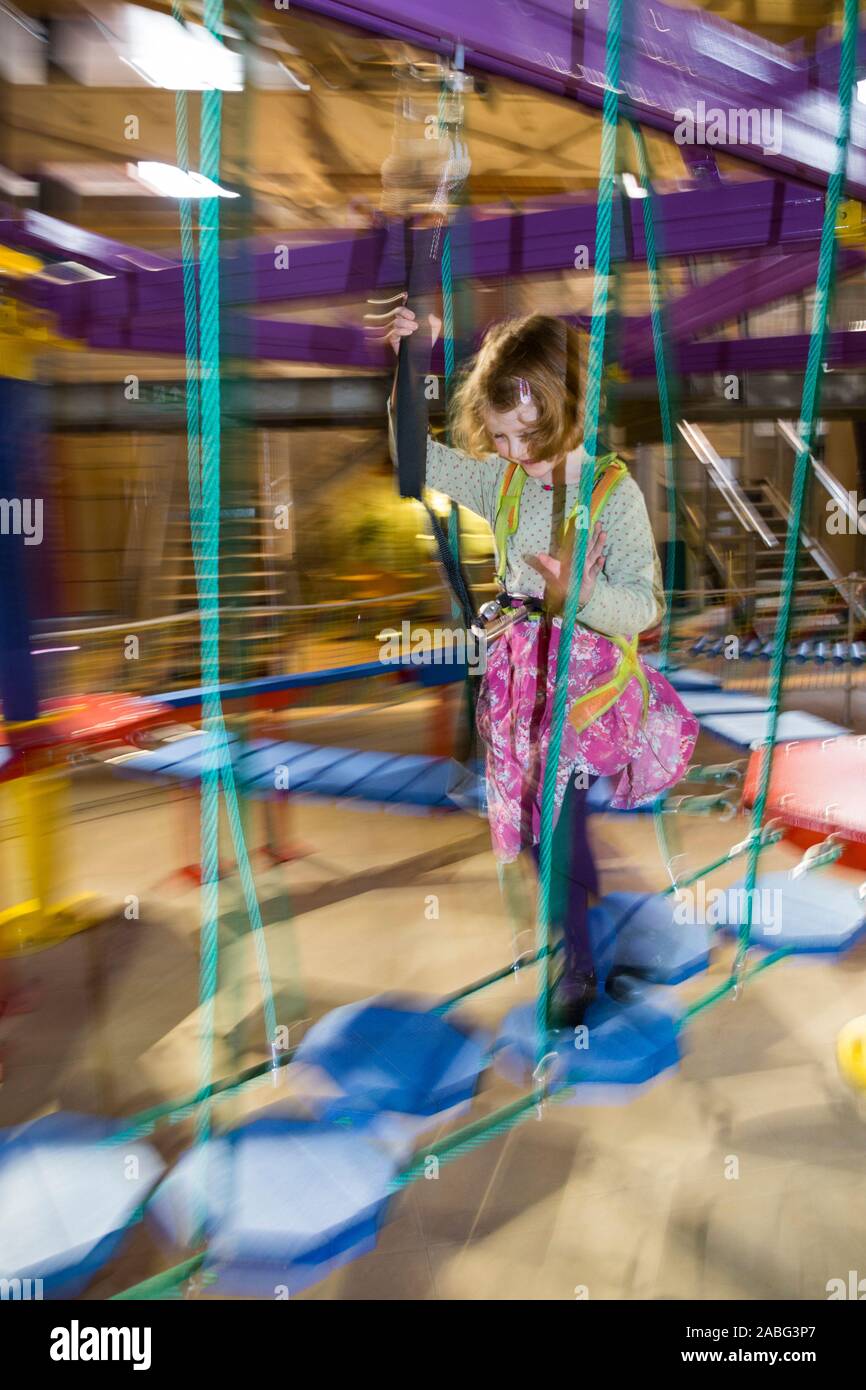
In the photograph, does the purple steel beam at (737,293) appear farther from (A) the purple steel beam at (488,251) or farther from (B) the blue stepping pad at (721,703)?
(B) the blue stepping pad at (721,703)

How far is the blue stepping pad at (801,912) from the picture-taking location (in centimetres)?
179

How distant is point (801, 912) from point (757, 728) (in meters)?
1.35

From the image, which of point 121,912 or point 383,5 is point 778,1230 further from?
point 121,912

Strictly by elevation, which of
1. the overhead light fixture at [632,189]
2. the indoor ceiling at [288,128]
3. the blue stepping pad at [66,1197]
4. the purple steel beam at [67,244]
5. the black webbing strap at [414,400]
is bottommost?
the blue stepping pad at [66,1197]

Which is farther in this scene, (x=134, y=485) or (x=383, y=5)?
(x=134, y=485)

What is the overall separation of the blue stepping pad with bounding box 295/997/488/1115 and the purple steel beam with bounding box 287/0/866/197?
138 cm

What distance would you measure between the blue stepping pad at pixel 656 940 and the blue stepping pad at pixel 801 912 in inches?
4.2

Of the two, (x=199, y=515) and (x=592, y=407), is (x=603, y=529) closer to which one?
(x=592, y=407)

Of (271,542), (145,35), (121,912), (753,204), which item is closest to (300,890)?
(121,912)

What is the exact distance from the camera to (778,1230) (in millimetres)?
1225

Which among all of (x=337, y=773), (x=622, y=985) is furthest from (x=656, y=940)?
(x=337, y=773)

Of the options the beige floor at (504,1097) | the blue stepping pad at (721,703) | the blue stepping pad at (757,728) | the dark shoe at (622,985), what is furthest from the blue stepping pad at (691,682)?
the dark shoe at (622,985)

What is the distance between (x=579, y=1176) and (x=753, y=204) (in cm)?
190

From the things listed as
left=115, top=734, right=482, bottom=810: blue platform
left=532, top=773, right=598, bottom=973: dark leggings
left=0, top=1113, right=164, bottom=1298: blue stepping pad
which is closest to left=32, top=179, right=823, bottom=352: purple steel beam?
left=532, top=773, right=598, bottom=973: dark leggings
